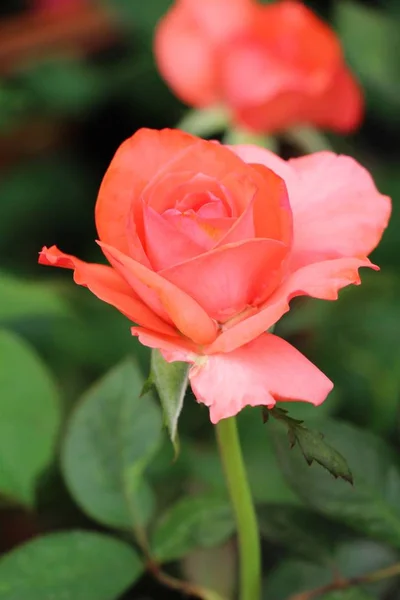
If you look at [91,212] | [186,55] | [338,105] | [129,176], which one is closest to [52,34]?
[91,212]

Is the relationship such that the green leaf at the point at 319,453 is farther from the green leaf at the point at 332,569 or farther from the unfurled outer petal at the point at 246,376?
the green leaf at the point at 332,569

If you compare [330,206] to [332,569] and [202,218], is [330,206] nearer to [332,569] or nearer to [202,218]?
[202,218]

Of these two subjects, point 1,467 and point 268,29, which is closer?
point 1,467

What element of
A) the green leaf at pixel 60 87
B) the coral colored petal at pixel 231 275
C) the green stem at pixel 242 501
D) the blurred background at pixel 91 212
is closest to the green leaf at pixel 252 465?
the blurred background at pixel 91 212

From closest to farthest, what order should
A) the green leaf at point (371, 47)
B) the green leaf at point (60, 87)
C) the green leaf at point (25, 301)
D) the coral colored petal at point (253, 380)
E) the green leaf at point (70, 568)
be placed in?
the coral colored petal at point (253, 380) → the green leaf at point (70, 568) → the green leaf at point (25, 301) → the green leaf at point (371, 47) → the green leaf at point (60, 87)

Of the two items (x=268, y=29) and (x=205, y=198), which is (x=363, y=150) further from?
(x=205, y=198)

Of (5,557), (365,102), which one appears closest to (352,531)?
(5,557)
